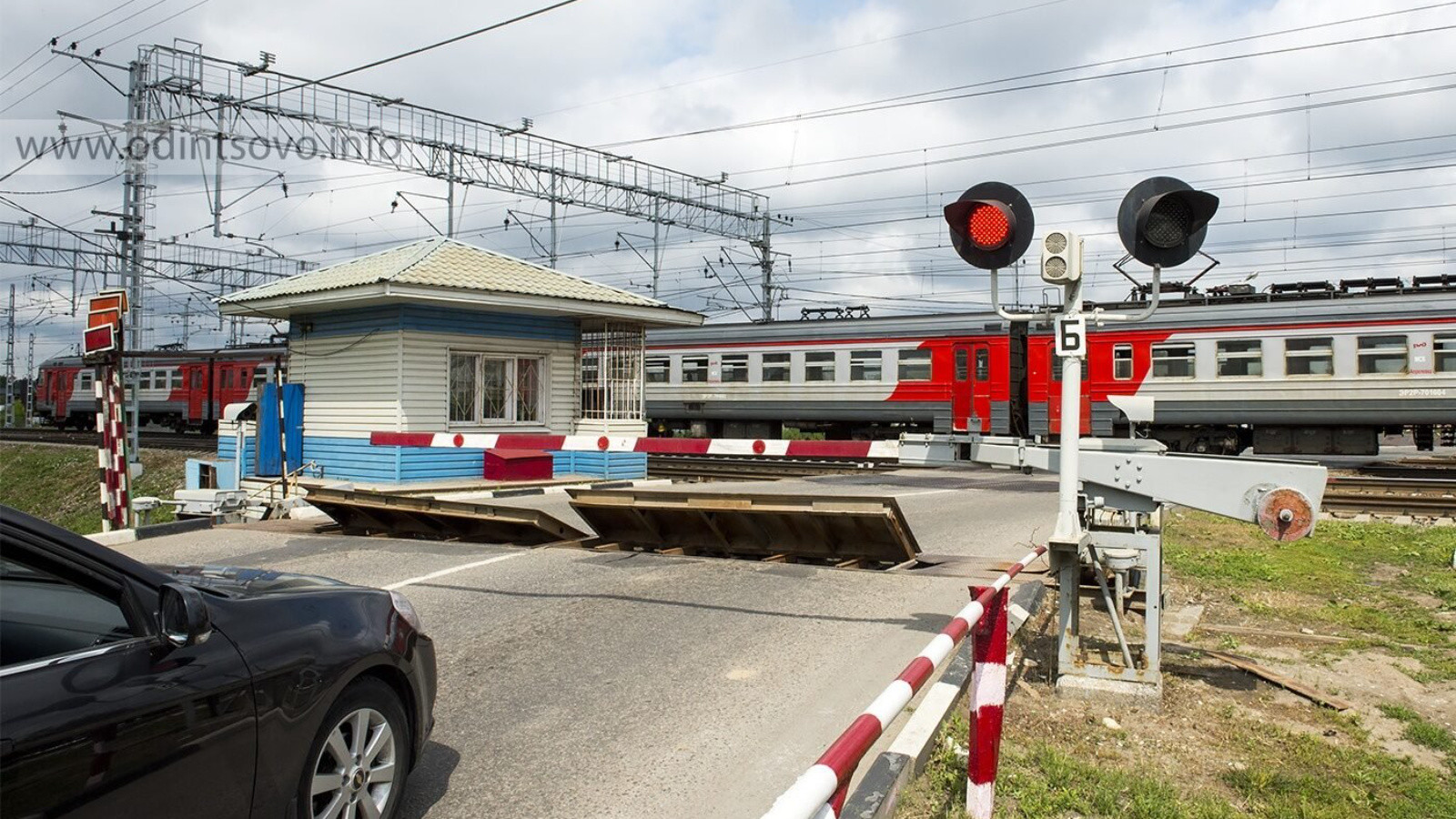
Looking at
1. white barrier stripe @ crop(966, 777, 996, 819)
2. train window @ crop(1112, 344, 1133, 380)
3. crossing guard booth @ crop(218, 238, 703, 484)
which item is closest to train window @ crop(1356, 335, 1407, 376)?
train window @ crop(1112, 344, 1133, 380)

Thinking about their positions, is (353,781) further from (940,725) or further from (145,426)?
(145,426)

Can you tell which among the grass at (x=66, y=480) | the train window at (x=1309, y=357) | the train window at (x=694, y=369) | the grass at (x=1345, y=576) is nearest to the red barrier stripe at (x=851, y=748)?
the grass at (x=1345, y=576)

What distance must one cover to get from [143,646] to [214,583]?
2.57 ft

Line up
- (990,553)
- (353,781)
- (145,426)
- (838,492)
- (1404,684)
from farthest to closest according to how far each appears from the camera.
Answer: (145,426) → (838,492) → (990,553) → (1404,684) → (353,781)

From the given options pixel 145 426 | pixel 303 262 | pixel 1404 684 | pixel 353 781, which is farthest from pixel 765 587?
pixel 145 426

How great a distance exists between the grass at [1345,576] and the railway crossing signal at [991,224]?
11.9 ft

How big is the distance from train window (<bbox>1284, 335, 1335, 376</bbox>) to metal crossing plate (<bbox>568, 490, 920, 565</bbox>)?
15353 millimetres

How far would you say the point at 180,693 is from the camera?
2783 mm

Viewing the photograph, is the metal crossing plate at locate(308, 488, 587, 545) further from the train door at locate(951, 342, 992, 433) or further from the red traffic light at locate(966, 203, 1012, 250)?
the train door at locate(951, 342, 992, 433)

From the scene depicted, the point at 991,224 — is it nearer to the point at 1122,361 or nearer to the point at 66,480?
the point at 1122,361

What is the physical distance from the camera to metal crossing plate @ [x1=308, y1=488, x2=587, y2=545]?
1011 centimetres

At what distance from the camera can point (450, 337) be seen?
55.1ft

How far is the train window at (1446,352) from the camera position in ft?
63.8

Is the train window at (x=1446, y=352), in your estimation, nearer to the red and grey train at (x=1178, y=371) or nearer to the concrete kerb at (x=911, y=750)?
the red and grey train at (x=1178, y=371)
